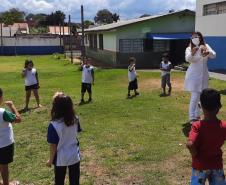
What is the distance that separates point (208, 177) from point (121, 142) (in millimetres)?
4517

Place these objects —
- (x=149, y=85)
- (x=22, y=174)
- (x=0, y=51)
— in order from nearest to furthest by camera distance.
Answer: (x=22, y=174) < (x=149, y=85) < (x=0, y=51)

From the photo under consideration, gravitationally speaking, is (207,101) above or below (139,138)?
above

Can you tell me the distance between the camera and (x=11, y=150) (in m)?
5.93

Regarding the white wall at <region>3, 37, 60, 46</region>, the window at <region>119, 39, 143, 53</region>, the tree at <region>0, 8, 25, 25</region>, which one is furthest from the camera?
the tree at <region>0, 8, 25, 25</region>

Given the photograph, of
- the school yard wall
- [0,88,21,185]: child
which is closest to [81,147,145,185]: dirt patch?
[0,88,21,185]: child

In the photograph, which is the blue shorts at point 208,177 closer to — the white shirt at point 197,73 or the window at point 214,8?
the white shirt at point 197,73

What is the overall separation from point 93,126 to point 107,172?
3.44 m

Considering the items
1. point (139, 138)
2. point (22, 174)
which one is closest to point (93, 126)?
point (139, 138)

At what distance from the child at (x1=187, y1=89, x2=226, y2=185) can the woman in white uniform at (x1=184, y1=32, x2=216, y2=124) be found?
15.9 ft

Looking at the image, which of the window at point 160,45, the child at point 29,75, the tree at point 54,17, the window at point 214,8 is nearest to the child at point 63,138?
the child at point 29,75

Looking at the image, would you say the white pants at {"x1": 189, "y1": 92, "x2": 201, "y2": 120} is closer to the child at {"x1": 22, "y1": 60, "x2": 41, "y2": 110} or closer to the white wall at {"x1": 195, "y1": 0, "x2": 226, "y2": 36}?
Result: the child at {"x1": 22, "y1": 60, "x2": 41, "y2": 110}

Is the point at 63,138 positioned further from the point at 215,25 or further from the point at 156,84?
the point at 215,25

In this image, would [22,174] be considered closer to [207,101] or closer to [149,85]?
[207,101]

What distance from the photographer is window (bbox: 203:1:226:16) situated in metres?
26.5
